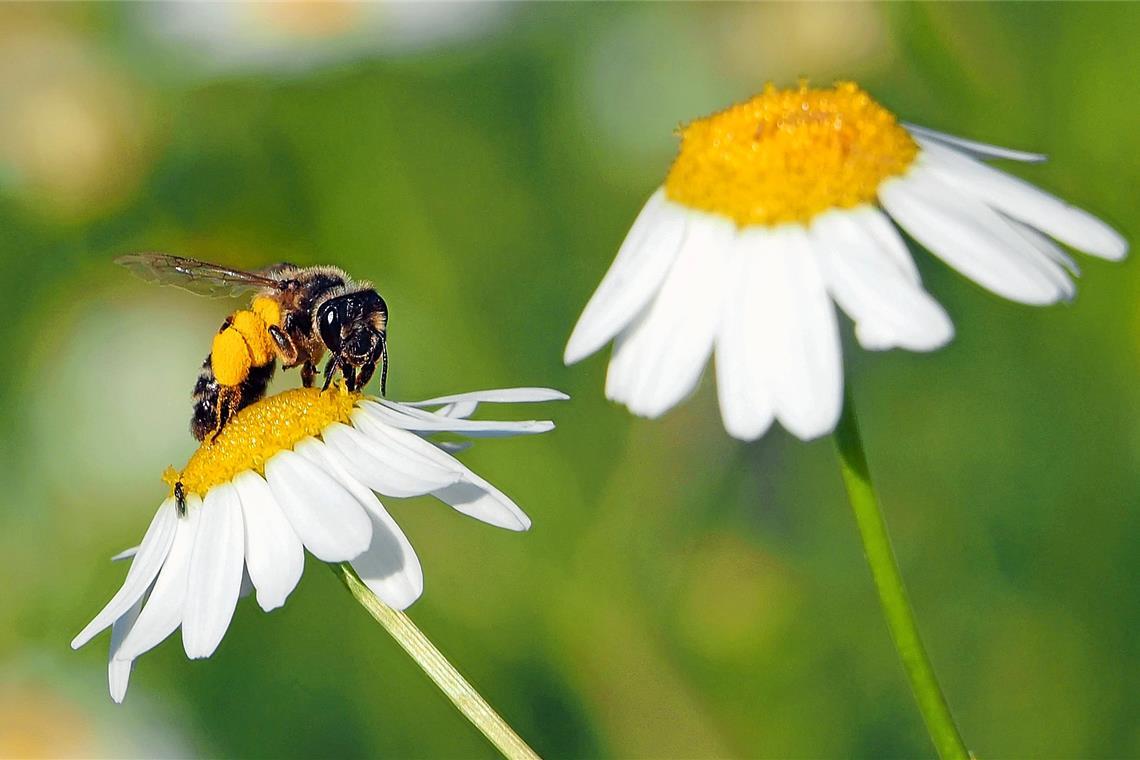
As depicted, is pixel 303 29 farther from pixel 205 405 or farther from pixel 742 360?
pixel 742 360

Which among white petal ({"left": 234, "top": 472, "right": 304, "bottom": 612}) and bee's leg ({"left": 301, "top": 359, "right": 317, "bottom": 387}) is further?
bee's leg ({"left": 301, "top": 359, "right": 317, "bottom": 387})

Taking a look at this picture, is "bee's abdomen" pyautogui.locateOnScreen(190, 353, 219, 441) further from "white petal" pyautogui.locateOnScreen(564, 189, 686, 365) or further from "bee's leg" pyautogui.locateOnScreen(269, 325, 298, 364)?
"white petal" pyautogui.locateOnScreen(564, 189, 686, 365)

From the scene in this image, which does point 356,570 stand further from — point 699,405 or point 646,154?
point 646,154

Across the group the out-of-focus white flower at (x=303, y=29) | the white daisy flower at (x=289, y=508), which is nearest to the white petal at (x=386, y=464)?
the white daisy flower at (x=289, y=508)

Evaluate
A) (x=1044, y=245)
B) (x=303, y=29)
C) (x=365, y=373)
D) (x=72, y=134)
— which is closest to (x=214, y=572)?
(x=365, y=373)

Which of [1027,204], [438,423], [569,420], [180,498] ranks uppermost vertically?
[1027,204]

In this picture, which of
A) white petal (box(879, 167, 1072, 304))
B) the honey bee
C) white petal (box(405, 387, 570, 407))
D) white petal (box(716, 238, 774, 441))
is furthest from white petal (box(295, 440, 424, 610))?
white petal (box(879, 167, 1072, 304))

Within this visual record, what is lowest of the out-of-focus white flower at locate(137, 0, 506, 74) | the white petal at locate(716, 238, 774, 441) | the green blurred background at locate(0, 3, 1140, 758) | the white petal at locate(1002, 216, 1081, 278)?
the green blurred background at locate(0, 3, 1140, 758)
